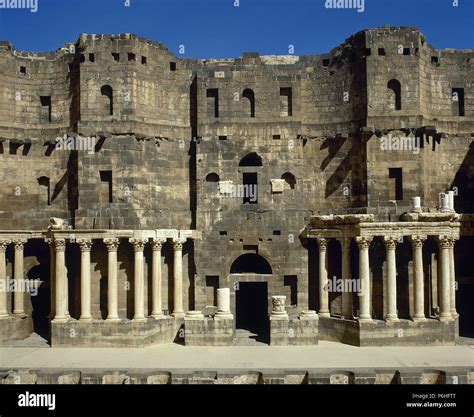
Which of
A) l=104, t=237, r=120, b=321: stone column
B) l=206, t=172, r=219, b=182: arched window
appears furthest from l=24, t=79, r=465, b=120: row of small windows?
l=104, t=237, r=120, b=321: stone column

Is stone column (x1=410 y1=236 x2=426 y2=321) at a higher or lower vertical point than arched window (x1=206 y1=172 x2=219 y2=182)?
lower

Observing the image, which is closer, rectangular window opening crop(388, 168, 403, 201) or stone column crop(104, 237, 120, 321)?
stone column crop(104, 237, 120, 321)

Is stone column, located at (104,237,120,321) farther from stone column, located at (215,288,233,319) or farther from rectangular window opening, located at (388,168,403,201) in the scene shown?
rectangular window opening, located at (388,168,403,201)

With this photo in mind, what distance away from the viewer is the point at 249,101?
28.6m

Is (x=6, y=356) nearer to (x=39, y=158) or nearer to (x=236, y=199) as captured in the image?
(x=39, y=158)

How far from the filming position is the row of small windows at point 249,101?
93.2ft

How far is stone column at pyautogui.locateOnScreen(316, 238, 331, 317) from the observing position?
26516 millimetres

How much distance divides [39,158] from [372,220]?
17000mm

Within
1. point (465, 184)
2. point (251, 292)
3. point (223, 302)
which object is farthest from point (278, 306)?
point (465, 184)

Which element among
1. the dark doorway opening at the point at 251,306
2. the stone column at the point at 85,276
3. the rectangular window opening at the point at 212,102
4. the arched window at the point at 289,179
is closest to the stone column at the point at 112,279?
the stone column at the point at 85,276

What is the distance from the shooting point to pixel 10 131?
28047mm

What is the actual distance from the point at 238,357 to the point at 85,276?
808cm
